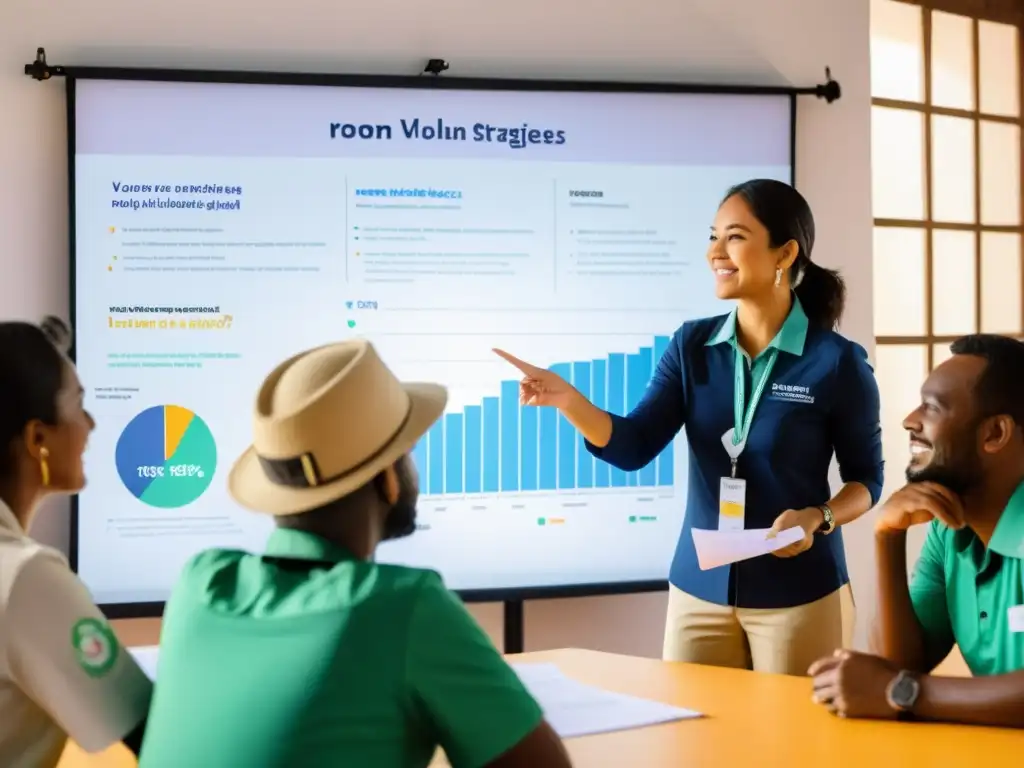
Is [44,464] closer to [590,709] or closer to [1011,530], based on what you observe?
[590,709]

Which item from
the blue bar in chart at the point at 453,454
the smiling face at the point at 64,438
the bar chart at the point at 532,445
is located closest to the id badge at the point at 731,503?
the bar chart at the point at 532,445

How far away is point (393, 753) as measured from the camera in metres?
1.23

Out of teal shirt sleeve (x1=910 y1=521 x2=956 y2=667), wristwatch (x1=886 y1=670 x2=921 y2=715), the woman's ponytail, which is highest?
the woman's ponytail

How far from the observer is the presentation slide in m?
3.09

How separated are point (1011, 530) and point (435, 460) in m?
1.76

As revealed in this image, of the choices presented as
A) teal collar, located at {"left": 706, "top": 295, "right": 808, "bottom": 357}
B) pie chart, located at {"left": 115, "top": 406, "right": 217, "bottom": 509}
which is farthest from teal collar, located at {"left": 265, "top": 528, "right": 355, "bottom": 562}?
pie chart, located at {"left": 115, "top": 406, "right": 217, "bottom": 509}

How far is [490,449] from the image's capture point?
335cm

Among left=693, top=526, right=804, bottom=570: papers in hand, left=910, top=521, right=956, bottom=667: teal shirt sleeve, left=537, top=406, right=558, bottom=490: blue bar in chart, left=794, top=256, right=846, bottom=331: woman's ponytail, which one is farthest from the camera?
left=537, top=406, right=558, bottom=490: blue bar in chart

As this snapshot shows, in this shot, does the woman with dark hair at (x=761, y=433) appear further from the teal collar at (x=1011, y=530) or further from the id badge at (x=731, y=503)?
the teal collar at (x=1011, y=530)

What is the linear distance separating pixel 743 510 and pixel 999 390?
0.75 metres

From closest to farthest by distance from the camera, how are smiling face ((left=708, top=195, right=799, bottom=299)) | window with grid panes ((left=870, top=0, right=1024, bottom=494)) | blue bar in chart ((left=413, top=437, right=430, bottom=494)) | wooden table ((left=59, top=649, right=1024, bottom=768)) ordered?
wooden table ((left=59, top=649, right=1024, bottom=768))
smiling face ((left=708, top=195, right=799, bottom=299))
blue bar in chart ((left=413, top=437, right=430, bottom=494))
window with grid panes ((left=870, top=0, right=1024, bottom=494))

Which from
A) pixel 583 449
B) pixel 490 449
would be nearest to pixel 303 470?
pixel 490 449

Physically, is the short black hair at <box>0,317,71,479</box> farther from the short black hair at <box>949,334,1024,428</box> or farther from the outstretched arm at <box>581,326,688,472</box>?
the short black hair at <box>949,334,1024,428</box>

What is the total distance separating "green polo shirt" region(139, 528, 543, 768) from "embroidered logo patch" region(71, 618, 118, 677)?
0.52 ft
